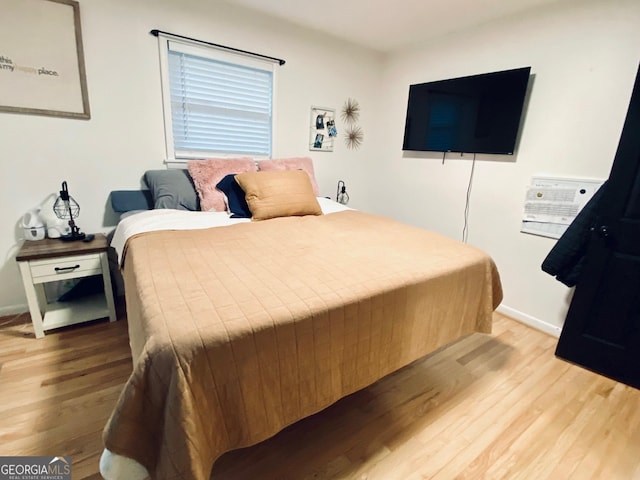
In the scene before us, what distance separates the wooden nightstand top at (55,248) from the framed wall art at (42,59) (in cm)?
84

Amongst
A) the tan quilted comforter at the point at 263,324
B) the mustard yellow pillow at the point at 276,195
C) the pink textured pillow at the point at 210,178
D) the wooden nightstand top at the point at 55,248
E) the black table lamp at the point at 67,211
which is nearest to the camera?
the tan quilted comforter at the point at 263,324

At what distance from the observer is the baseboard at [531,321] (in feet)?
7.42

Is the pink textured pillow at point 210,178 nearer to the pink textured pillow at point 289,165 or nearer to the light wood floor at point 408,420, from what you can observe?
the pink textured pillow at point 289,165

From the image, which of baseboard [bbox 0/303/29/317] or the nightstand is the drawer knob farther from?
baseboard [bbox 0/303/29/317]

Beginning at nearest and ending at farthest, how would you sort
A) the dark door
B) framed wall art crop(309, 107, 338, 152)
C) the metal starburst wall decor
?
the dark door → framed wall art crop(309, 107, 338, 152) → the metal starburst wall decor

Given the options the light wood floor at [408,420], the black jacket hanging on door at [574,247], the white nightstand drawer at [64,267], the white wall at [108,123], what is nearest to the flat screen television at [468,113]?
Result: the black jacket hanging on door at [574,247]

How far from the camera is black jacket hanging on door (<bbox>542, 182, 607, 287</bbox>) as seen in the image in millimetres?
1858

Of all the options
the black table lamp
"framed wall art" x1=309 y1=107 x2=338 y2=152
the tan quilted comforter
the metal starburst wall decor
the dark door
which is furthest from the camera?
the metal starburst wall decor

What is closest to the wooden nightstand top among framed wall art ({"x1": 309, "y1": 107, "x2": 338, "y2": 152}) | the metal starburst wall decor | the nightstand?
the nightstand

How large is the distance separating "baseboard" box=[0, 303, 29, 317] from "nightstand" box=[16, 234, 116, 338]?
0.17m

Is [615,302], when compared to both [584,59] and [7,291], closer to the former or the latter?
[584,59]

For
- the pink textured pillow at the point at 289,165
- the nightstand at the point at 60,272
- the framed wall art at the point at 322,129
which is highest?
the framed wall art at the point at 322,129

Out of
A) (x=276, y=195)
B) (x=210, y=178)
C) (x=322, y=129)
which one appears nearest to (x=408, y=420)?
(x=276, y=195)

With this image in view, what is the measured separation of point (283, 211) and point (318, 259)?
863 millimetres
